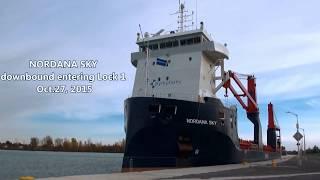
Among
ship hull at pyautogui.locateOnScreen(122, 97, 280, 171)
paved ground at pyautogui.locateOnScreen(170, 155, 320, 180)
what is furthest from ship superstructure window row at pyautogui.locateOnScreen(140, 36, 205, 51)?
paved ground at pyautogui.locateOnScreen(170, 155, 320, 180)

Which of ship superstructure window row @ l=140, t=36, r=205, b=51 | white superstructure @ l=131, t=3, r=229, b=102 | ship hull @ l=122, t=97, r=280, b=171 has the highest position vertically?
ship superstructure window row @ l=140, t=36, r=205, b=51

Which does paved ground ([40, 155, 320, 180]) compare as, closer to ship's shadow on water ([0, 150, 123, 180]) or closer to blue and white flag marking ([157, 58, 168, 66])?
blue and white flag marking ([157, 58, 168, 66])

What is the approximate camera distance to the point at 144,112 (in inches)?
995

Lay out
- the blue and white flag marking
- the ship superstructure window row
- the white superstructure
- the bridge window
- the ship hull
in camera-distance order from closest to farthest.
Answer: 1. the ship hull
2. the bridge window
3. the white superstructure
4. the blue and white flag marking
5. the ship superstructure window row

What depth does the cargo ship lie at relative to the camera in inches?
989

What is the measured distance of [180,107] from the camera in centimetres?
2561

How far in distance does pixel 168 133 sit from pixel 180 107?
179cm

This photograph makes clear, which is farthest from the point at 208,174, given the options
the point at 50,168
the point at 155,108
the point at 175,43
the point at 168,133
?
the point at 50,168

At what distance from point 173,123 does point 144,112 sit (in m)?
1.90

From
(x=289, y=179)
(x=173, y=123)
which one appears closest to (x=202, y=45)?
(x=173, y=123)

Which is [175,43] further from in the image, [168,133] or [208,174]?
[208,174]

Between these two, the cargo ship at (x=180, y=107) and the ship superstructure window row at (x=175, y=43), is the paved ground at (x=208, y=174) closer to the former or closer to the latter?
the cargo ship at (x=180, y=107)

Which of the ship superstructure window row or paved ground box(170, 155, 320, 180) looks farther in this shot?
the ship superstructure window row

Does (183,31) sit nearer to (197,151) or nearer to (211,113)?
(211,113)
